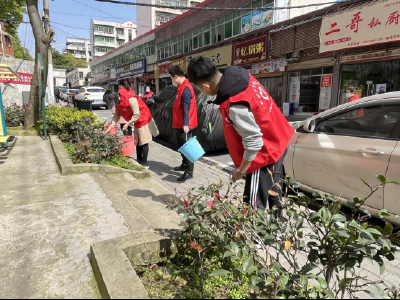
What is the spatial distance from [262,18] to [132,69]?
21.3 m

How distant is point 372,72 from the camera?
11438 millimetres

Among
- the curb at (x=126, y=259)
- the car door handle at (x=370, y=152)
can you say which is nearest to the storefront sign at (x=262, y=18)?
the car door handle at (x=370, y=152)

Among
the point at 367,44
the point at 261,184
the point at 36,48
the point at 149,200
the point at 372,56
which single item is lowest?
the point at 149,200

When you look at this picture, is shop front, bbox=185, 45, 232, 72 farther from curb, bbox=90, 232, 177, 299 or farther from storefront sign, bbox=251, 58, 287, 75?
curb, bbox=90, 232, 177, 299

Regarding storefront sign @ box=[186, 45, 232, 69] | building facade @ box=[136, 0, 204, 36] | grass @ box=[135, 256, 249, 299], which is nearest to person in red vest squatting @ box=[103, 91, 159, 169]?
grass @ box=[135, 256, 249, 299]

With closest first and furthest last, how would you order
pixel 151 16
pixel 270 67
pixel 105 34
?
pixel 270 67, pixel 151 16, pixel 105 34

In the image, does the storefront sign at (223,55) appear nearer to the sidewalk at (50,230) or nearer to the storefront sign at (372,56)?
the storefront sign at (372,56)

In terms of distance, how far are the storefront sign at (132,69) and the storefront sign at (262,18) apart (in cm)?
1705

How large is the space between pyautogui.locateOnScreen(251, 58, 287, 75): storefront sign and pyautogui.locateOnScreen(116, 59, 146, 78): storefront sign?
17.5 meters

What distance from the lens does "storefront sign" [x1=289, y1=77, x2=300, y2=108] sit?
14.6 meters

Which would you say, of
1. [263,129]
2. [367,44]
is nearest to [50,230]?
[263,129]

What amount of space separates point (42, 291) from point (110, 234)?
0.70 metres

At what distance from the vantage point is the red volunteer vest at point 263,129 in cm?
214

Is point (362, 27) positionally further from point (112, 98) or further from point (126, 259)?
point (126, 259)
